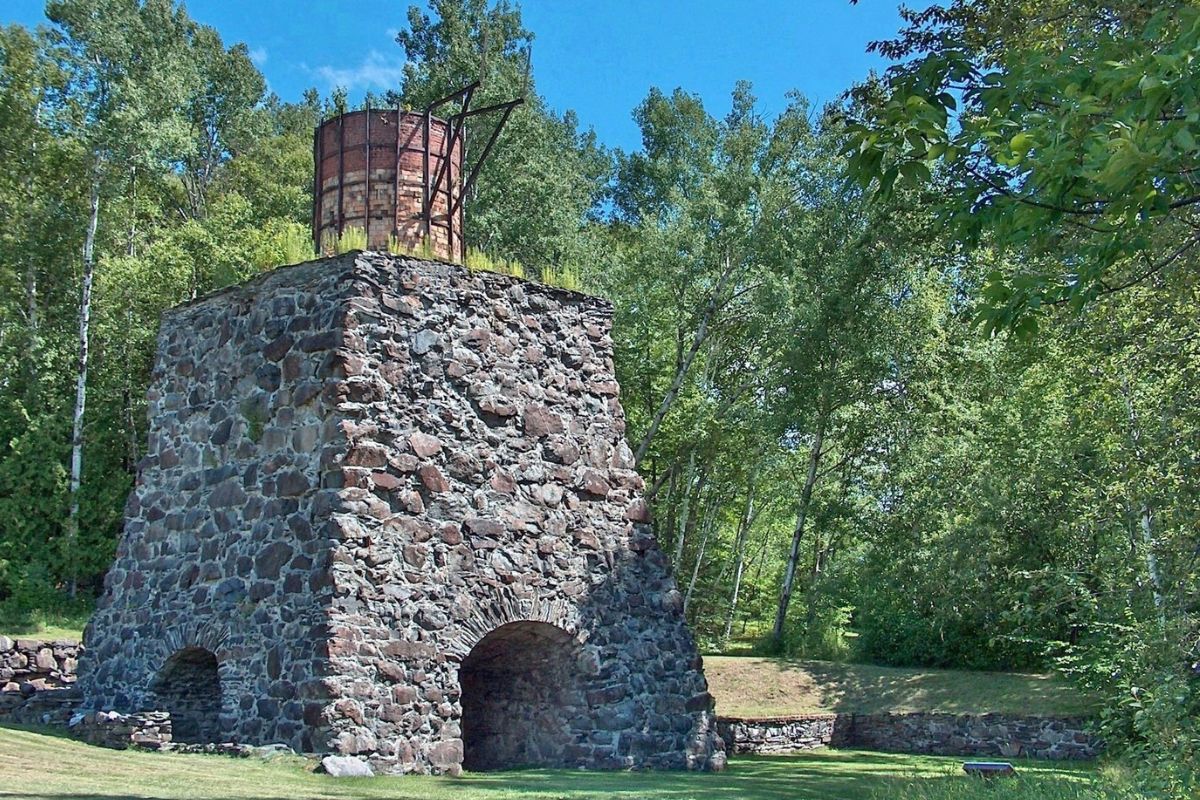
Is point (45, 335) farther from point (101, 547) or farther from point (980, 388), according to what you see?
point (980, 388)

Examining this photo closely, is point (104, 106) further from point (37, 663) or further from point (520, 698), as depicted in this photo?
point (520, 698)

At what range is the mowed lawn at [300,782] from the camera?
8.68 meters

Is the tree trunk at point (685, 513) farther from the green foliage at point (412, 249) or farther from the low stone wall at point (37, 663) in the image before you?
the green foliage at point (412, 249)

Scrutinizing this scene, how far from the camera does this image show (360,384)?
12578mm

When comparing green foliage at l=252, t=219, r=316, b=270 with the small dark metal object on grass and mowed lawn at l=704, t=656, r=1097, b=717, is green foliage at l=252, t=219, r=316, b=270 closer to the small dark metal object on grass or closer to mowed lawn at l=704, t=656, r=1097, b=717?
mowed lawn at l=704, t=656, r=1097, b=717

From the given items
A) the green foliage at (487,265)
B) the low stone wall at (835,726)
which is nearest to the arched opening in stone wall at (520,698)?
the green foliage at (487,265)

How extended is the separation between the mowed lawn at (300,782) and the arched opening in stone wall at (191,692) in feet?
4.80

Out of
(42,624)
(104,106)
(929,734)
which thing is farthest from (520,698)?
(104,106)

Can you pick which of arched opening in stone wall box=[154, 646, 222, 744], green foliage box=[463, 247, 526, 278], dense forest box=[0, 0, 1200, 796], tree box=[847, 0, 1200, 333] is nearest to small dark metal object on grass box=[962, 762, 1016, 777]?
dense forest box=[0, 0, 1200, 796]

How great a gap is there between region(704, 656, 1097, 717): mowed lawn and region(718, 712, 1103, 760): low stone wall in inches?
11.0

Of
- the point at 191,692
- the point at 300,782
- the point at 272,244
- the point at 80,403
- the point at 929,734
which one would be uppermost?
the point at 272,244

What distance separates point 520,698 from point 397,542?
Result: 299 centimetres

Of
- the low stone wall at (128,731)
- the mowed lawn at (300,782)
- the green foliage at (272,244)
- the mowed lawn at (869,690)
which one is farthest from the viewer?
the green foliage at (272,244)

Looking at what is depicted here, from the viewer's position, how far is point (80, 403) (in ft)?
83.9
